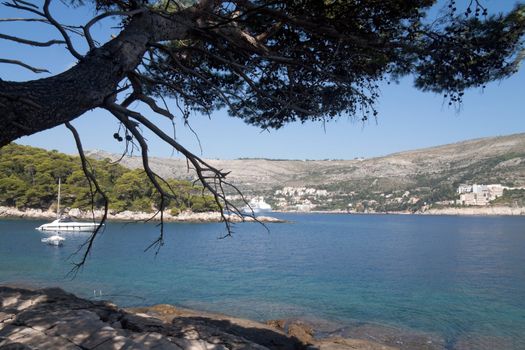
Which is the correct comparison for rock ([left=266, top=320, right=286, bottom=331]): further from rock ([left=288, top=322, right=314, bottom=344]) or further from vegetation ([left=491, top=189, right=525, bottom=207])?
vegetation ([left=491, top=189, right=525, bottom=207])

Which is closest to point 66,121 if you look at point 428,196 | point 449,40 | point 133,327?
point 449,40

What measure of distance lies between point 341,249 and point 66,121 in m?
42.3

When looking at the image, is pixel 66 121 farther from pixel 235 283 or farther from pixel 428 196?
pixel 428 196

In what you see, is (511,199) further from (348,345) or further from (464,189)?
(348,345)

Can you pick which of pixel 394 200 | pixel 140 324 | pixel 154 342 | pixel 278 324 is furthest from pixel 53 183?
pixel 394 200

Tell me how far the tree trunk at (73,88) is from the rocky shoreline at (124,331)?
3510mm

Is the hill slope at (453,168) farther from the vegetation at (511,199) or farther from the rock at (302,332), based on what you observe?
the rock at (302,332)

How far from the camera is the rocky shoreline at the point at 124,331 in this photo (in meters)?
5.53

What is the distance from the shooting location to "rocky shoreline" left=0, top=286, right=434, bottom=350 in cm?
553

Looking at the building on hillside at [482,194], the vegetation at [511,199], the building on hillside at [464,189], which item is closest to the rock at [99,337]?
the building on hillside at [482,194]

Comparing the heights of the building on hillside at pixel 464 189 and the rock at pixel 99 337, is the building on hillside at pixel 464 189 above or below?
above

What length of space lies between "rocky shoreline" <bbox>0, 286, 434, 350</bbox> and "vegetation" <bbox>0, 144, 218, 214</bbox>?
55.6 m

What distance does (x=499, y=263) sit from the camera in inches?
1272

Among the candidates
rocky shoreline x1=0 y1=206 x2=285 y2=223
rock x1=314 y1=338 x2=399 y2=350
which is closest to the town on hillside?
rocky shoreline x1=0 y1=206 x2=285 y2=223
